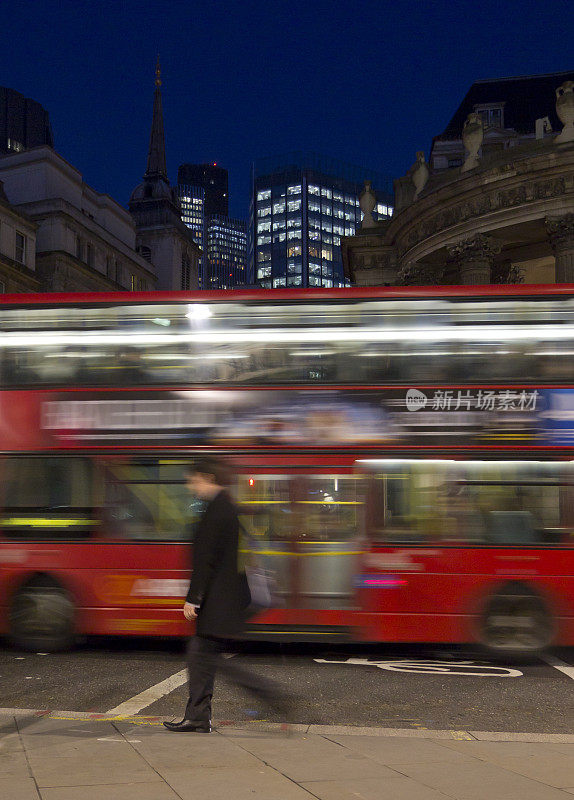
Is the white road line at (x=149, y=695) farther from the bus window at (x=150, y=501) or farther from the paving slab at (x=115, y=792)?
the paving slab at (x=115, y=792)

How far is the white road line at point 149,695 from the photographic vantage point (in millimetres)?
6457

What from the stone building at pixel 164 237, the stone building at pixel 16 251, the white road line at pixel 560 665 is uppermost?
the stone building at pixel 164 237

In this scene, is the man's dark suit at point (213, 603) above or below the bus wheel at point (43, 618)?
above

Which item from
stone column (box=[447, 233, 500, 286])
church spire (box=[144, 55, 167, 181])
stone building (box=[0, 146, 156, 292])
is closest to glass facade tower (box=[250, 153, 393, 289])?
church spire (box=[144, 55, 167, 181])

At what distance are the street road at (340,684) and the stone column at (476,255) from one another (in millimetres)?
19677

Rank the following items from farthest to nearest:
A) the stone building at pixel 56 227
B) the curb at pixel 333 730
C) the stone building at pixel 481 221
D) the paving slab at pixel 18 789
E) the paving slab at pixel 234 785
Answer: the stone building at pixel 56 227, the stone building at pixel 481 221, the curb at pixel 333 730, the paving slab at pixel 234 785, the paving slab at pixel 18 789

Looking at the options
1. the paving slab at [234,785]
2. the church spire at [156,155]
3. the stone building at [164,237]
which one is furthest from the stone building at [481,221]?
the church spire at [156,155]

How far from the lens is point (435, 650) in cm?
945

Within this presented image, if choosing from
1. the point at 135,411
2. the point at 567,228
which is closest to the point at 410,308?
the point at 135,411

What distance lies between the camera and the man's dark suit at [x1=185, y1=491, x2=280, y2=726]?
5.32 meters

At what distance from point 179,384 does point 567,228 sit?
1973 cm

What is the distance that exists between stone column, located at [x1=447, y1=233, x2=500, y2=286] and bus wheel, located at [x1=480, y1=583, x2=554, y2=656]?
1993 cm

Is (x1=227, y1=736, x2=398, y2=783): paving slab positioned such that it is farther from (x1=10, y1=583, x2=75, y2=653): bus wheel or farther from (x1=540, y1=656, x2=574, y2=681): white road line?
(x1=10, y1=583, x2=75, y2=653): bus wheel

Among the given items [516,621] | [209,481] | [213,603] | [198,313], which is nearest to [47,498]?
[198,313]
